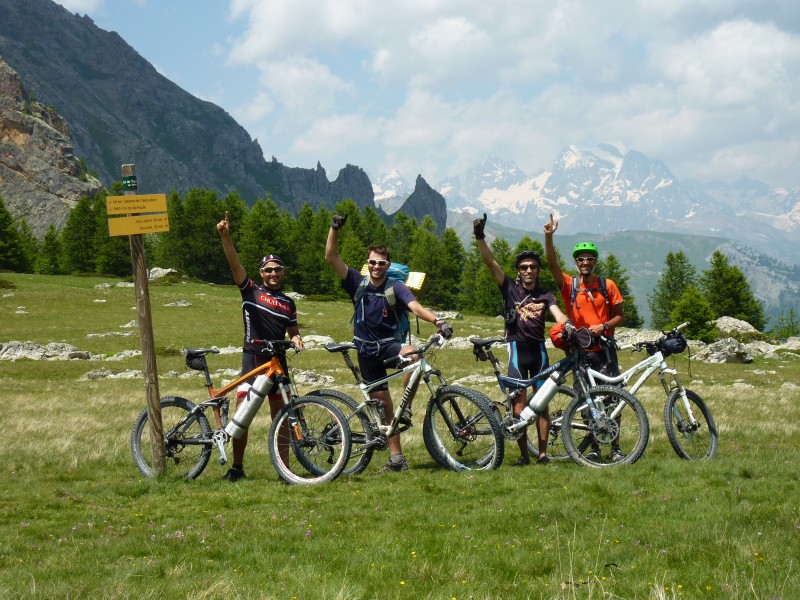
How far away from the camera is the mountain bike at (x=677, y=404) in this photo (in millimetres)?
9547

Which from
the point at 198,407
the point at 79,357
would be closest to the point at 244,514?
the point at 198,407

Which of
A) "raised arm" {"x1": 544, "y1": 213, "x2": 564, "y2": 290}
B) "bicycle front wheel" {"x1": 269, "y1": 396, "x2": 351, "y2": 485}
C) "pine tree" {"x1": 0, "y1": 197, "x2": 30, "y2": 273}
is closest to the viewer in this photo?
"bicycle front wheel" {"x1": 269, "y1": 396, "x2": 351, "y2": 485}

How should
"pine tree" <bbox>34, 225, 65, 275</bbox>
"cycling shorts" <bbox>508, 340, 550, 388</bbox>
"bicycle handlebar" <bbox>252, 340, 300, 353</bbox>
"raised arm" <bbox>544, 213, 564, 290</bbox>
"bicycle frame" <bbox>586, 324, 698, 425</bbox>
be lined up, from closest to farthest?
"bicycle handlebar" <bbox>252, 340, 300, 353</bbox> < "bicycle frame" <bbox>586, 324, 698, 425</bbox> < "raised arm" <bbox>544, 213, 564, 290</bbox> < "cycling shorts" <bbox>508, 340, 550, 388</bbox> < "pine tree" <bbox>34, 225, 65, 275</bbox>

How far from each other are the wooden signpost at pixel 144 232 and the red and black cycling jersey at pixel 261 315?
4.54ft

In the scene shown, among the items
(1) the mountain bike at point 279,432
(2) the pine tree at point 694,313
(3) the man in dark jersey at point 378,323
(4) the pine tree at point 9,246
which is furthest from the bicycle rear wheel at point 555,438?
(4) the pine tree at point 9,246

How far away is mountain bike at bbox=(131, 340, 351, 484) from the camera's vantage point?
9195 millimetres

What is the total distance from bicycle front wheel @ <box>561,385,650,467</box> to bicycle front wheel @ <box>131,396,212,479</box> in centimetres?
527

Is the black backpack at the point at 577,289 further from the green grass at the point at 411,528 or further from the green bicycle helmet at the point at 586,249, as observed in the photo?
the green grass at the point at 411,528

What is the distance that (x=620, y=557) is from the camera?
555 cm

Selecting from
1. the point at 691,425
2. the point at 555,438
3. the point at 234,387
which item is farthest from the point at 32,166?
the point at 691,425

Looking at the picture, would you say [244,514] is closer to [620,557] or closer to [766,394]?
[620,557]

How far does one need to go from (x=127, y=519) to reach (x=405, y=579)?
3938 mm

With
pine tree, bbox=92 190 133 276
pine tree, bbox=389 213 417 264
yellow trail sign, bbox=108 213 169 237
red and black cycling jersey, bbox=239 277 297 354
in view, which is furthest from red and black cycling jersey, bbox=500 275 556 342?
pine tree, bbox=389 213 417 264

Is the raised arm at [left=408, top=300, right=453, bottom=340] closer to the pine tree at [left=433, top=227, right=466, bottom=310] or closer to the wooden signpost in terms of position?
the wooden signpost
